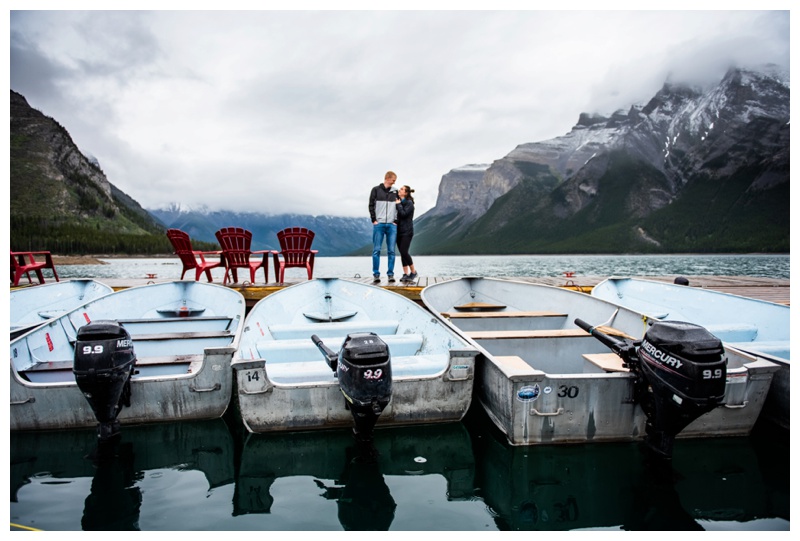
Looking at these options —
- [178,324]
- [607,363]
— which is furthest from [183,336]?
[607,363]

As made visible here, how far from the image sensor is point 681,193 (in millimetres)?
142500

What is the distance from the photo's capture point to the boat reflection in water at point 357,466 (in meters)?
2.42

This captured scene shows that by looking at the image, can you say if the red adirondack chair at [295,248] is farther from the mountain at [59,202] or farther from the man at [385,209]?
the mountain at [59,202]

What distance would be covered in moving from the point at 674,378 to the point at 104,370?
13.2ft

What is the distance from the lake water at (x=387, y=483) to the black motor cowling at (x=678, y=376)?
0.30 meters

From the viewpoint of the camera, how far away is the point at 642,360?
287cm

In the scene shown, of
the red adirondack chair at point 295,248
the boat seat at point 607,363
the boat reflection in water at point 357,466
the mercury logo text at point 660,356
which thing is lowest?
the boat reflection in water at point 357,466

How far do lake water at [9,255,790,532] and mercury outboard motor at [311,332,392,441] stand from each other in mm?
397

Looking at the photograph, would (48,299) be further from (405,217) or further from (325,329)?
(405,217)

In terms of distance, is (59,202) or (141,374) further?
(59,202)

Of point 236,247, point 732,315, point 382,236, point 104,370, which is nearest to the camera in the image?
point 104,370

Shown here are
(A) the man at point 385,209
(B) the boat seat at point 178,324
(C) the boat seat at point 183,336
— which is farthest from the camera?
(A) the man at point 385,209

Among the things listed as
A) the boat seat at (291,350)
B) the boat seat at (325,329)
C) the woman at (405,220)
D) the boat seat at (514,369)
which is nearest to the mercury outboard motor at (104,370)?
the boat seat at (291,350)
